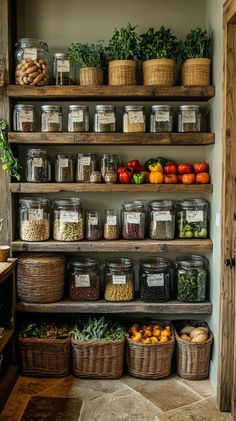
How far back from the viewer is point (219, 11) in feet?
10.5

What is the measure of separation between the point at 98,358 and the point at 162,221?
103 cm

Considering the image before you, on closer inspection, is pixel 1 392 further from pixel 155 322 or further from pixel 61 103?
pixel 61 103

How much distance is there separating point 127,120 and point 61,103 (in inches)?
21.8

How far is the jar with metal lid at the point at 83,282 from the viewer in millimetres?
3625

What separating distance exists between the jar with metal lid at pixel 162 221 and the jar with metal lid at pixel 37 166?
801mm

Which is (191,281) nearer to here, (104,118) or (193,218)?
(193,218)

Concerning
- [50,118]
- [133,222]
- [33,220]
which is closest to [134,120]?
[50,118]

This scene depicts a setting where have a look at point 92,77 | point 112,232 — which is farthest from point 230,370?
point 92,77

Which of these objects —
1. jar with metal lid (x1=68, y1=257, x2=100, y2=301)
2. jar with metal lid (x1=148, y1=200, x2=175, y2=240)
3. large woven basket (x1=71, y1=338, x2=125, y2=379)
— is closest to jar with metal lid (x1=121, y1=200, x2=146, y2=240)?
jar with metal lid (x1=148, y1=200, x2=175, y2=240)

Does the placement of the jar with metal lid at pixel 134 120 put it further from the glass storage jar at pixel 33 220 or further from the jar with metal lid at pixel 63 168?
the glass storage jar at pixel 33 220

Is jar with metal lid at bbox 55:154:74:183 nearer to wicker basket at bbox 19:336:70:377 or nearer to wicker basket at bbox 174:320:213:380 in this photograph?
wicker basket at bbox 19:336:70:377

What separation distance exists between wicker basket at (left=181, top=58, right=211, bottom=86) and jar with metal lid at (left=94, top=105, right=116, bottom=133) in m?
0.56

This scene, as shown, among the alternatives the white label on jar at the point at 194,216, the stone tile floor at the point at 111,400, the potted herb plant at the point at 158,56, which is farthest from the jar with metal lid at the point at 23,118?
the stone tile floor at the point at 111,400

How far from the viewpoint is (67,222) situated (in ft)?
11.8
